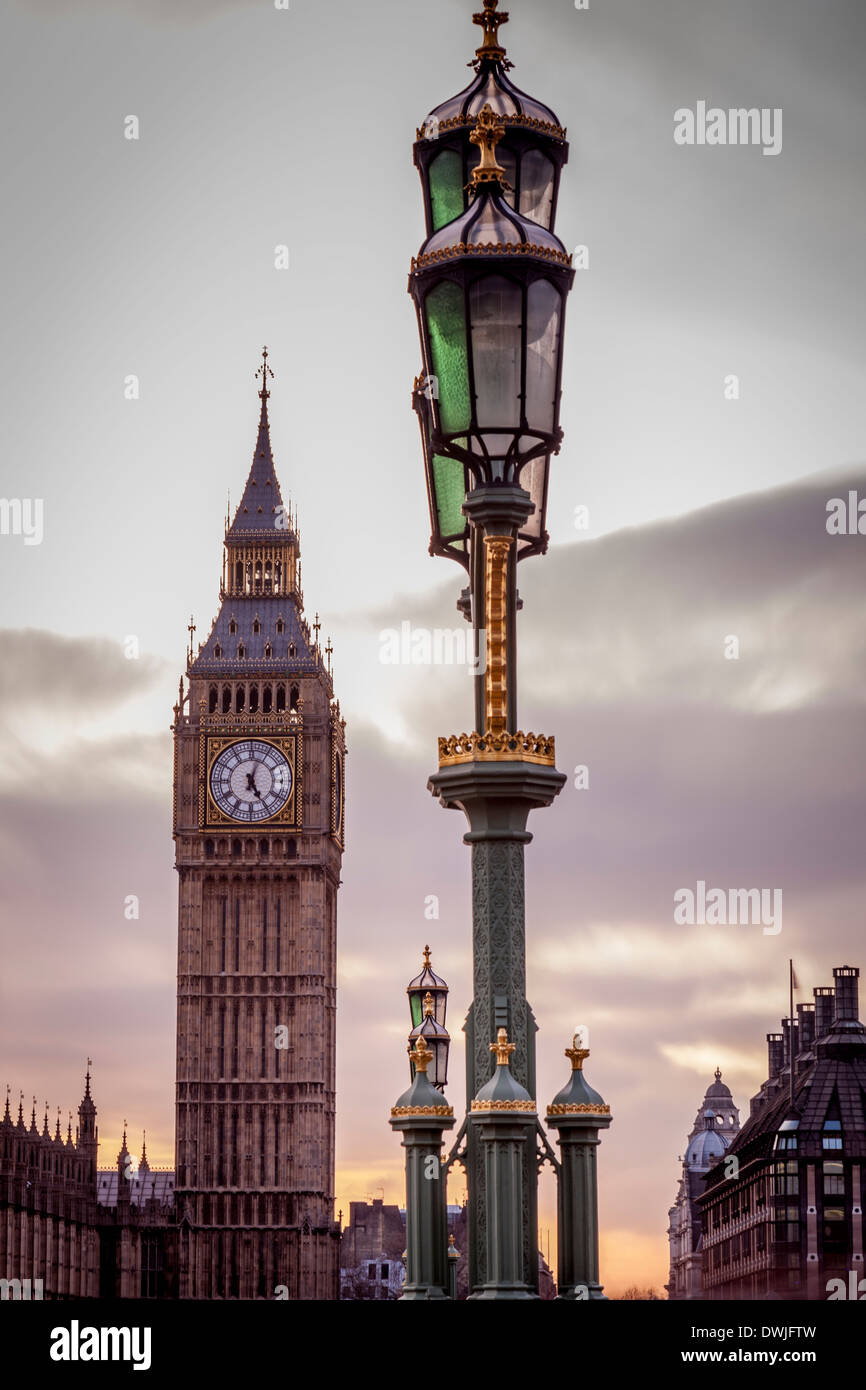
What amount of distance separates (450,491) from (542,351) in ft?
17.3

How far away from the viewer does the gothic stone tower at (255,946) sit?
462 ft

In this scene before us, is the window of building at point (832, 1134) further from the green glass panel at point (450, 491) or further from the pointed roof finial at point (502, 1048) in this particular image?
the pointed roof finial at point (502, 1048)

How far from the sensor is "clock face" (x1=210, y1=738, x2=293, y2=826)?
143750mm

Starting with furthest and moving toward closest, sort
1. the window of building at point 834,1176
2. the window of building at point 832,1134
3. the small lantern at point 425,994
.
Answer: the window of building at point 832,1134, the window of building at point 834,1176, the small lantern at point 425,994

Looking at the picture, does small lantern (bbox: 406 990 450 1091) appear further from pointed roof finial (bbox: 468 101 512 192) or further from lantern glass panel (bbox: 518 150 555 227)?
pointed roof finial (bbox: 468 101 512 192)

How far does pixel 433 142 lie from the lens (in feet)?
106

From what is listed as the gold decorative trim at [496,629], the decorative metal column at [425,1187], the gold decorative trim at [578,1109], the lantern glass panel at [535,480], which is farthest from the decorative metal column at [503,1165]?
the lantern glass panel at [535,480]

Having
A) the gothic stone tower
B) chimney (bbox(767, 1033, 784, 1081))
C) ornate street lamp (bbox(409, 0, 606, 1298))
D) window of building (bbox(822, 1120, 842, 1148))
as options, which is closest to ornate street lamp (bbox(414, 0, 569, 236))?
ornate street lamp (bbox(409, 0, 606, 1298))

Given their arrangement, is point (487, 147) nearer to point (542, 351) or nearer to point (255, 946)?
point (542, 351)

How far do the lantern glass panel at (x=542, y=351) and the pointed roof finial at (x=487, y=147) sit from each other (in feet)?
5.40

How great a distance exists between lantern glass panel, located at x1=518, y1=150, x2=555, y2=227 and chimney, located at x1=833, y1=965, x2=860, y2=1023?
97.8m
